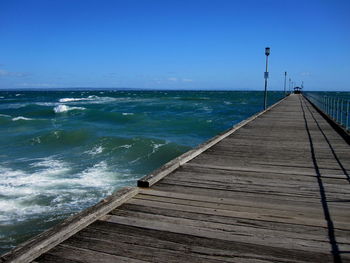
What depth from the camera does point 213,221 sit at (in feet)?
9.25

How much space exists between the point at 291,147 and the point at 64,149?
372 inches

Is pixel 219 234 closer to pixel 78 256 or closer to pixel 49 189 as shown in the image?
pixel 78 256

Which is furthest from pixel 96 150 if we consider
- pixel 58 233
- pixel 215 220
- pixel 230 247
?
pixel 230 247

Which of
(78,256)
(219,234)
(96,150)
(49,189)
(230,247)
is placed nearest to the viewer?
(78,256)

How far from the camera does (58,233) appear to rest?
2406 millimetres

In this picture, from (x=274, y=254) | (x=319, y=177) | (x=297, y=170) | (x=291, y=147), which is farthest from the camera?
(x=291, y=147)

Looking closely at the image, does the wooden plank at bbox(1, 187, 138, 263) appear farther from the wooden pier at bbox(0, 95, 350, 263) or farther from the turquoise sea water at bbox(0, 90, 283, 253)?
the turquoise sea water at bbox(0, 90, 283, 253)

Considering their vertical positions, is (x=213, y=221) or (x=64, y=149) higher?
(x=213, y=221)

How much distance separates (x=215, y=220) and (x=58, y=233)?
4.16ft

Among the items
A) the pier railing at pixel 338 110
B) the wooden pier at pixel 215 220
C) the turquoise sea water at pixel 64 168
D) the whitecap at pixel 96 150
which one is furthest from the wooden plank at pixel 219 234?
the whitecap at pixel 96 150

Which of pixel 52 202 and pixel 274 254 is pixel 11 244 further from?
pixel 274 254

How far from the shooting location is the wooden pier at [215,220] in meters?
2.25

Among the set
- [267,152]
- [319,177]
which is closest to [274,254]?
[319,177]

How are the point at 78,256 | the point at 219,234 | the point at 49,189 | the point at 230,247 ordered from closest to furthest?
the point at 78,256 < the point at 230,247 < the point at 219,234 < the point at 49,189
